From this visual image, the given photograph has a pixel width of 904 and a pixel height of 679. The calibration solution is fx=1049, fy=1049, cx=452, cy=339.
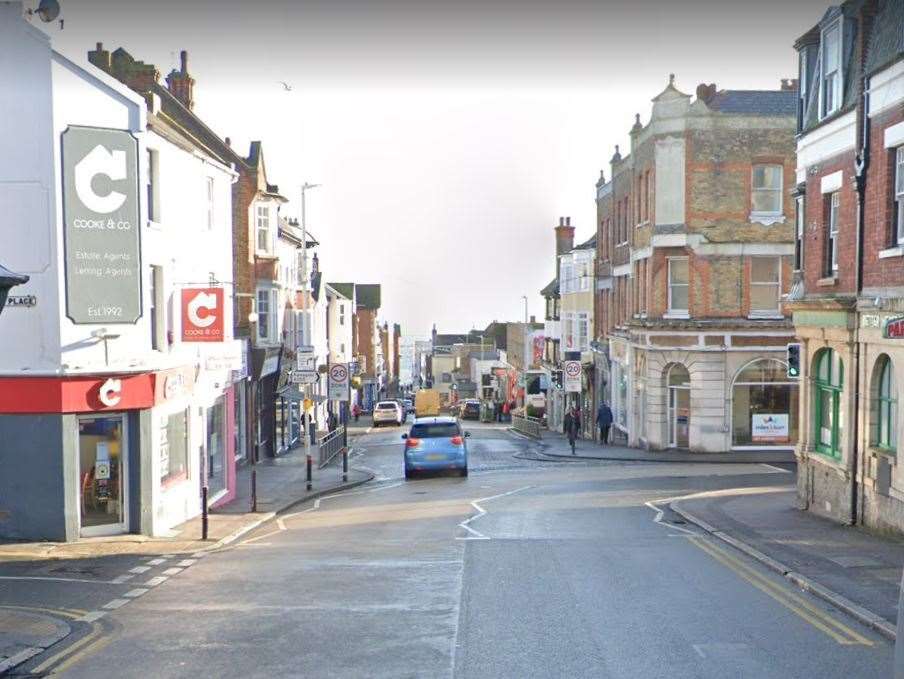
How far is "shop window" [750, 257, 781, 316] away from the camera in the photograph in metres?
40.3

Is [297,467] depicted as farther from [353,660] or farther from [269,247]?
[353,660]

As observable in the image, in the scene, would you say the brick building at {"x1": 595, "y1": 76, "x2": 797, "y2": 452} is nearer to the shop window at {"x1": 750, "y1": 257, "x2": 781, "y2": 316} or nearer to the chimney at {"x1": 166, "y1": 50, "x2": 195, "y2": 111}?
the shop window at {"x1": 750, "y1": 257, "x2": 781, "y2": 316}

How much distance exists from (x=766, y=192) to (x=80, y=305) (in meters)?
28.9

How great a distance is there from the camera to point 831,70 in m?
22.3

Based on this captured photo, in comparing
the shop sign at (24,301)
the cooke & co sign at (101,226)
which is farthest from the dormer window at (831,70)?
the shop sign at (24,301)

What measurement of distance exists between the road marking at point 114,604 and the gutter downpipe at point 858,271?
45.8 ft

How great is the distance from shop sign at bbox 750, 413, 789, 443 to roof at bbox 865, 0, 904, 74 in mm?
21639

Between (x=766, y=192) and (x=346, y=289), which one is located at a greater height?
(x=766, y=192)

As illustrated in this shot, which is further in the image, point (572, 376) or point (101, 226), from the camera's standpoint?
point (572, 376)

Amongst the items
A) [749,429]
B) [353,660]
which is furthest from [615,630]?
[749,429]

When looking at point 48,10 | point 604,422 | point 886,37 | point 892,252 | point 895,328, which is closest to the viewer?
point 895,328

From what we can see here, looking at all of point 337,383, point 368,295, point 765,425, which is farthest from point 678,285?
point 368,295

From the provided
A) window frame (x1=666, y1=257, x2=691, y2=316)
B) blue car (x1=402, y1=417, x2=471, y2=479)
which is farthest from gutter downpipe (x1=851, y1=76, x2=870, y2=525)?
window frame (x1=666, y1=257, x2=691, y2=316)

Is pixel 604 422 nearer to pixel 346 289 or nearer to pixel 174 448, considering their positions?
pixel 174 448
